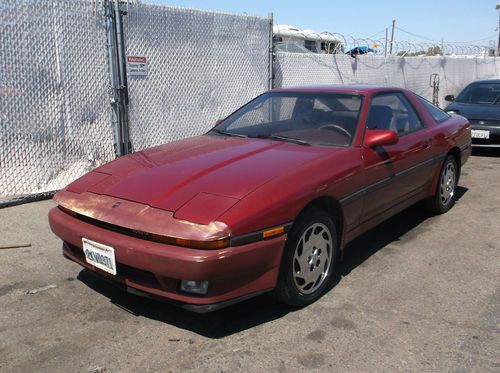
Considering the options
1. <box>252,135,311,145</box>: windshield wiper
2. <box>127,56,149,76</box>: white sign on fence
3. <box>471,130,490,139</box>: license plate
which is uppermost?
<box>127,56,149,76</box>: white sign on fence

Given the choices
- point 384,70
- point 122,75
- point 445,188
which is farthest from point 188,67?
point 384,70

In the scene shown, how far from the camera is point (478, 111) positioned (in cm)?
880

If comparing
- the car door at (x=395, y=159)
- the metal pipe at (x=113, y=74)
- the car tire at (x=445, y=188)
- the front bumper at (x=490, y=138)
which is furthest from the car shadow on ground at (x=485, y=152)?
the metal pipe at (x=113, y=74)

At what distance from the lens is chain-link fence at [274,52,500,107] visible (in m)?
8.87

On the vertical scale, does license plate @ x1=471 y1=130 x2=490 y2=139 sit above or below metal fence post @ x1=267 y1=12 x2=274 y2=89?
below

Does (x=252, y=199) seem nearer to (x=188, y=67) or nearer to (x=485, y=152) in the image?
(x=188, y=67)

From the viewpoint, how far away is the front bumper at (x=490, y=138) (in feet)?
27.5

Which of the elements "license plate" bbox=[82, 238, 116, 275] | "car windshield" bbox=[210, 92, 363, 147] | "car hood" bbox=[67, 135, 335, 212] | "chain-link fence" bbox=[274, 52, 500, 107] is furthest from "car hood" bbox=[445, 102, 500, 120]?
"license plate" bbox=[82, 238, 116, 275]

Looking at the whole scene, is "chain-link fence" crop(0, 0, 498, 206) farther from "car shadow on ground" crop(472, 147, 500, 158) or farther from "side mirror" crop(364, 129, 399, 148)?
"car shadow on ground" crop(472, 147, 500, 158)

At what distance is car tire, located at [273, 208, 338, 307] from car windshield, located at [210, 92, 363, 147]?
776 millimetres

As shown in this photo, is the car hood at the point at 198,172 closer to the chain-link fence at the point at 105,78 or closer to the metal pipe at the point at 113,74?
the chain-link fence at the point at 105,78

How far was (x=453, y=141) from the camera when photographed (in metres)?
5.25

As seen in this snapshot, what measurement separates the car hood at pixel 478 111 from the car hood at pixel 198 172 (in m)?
6.15

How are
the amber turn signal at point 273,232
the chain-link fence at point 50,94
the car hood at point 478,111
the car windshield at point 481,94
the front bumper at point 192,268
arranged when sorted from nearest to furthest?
the front bumper at point 192,268 → the amber turn signal at point 273,232 → the chain-link fence at point 50,94 → the car hood at point 478,111 → the car windshield at point 481,94
